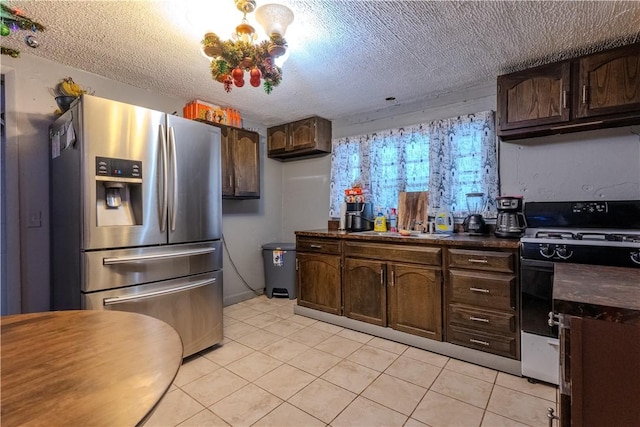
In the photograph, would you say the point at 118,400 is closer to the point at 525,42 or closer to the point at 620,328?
the point at 620,328

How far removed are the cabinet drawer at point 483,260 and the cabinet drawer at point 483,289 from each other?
0.15 feet

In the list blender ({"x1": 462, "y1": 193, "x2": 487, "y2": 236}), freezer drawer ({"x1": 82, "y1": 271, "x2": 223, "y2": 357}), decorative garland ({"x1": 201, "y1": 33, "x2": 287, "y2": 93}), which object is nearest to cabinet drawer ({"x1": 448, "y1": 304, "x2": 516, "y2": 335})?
blender ({"x1": 462, "y1": 193, "x2": 487, "y2": 236})

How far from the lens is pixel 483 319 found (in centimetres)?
209

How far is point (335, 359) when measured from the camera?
2201 mm

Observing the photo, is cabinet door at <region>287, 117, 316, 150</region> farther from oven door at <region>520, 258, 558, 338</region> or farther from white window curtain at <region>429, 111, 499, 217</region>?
oven door at <region>520, 258, 558, 338</region>

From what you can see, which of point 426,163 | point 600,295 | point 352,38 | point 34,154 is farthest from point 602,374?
point 34,154

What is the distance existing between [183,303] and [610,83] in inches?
129

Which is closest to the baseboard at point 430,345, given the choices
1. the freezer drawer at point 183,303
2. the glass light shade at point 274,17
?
the freezer drawer at point 183,303

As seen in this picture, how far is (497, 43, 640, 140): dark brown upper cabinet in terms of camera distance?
1.89m

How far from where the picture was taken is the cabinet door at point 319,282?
9.41 ft

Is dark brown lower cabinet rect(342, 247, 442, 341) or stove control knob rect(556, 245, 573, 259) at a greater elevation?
stove control knob rect(556, 245, 573, 259)

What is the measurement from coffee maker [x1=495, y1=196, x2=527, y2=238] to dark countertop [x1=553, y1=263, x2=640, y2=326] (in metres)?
1.22

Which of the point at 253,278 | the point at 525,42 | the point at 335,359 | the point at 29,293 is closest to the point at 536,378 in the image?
the point at 335,359

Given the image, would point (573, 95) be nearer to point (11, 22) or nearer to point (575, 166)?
point (575, 166)
